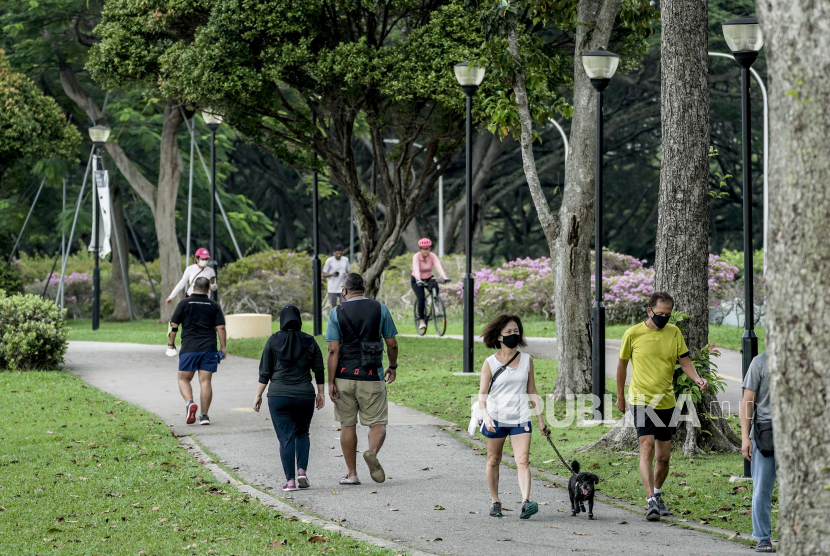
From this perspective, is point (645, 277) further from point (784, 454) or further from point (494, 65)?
point (784, 454)

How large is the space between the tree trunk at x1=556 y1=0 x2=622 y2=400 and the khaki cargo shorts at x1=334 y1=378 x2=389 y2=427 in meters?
4.44

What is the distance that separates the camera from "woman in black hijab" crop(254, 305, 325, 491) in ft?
28.1

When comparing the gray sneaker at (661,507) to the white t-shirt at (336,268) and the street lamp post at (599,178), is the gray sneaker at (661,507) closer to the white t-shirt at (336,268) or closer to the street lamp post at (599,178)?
the street lamp post at (599,178)

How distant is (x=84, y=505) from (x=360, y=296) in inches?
106

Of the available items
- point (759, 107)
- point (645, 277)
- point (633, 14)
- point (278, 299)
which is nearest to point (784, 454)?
point (633, 14)

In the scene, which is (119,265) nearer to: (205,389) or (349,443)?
(205,389)

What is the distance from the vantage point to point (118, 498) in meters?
8.16

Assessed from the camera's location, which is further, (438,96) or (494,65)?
(438,96)

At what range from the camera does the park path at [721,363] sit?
1318cm

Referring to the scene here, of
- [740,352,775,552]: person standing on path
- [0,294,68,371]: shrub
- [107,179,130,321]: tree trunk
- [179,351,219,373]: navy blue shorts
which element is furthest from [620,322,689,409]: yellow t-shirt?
[107,179,130,321]: tree trunk

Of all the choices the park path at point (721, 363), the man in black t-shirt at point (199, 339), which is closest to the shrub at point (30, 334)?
the man in black t-shirt at point (199, 339)

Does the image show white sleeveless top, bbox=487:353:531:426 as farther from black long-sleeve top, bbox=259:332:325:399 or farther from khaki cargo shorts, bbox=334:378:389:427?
black long-sleeve top, bbox=259:332:325:399

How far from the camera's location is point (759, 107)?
35844 millimetres

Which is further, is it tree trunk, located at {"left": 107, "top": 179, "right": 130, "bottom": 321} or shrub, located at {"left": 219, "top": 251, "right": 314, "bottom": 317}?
tree trunk, located at {"left": 107, "top": 179, "right": 130, "bottom": 321}
